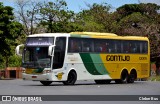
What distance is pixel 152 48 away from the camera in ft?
193

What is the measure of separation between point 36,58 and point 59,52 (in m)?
1.32

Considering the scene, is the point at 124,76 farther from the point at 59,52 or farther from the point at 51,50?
the point at 51,50

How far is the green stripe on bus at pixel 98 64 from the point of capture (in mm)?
30125

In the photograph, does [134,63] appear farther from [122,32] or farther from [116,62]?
[122,32]

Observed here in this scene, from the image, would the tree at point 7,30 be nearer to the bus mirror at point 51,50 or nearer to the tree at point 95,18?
the tree at point 95,18

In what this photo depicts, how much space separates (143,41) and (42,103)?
65.2ft

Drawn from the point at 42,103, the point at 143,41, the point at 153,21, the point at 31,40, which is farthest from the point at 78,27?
the point at 42,103

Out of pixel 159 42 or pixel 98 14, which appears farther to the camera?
pixel 98 14

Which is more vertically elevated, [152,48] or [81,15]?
[81,15]

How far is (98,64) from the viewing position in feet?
100

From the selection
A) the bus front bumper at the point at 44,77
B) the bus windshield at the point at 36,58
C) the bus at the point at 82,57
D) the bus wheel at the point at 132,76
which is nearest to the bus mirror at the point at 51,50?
the bus at the point at 82,57

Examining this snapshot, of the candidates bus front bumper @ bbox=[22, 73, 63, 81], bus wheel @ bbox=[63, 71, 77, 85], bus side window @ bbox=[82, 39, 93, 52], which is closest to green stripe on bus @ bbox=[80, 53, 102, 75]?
bus side window @ bbox=[82, 39, 93, 52]

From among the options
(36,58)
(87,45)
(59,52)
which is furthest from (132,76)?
(36,58)

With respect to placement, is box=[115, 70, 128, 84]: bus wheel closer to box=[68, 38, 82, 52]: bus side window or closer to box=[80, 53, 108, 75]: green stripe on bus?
box=[80, 53, 108, 75]: green stripe on bus
